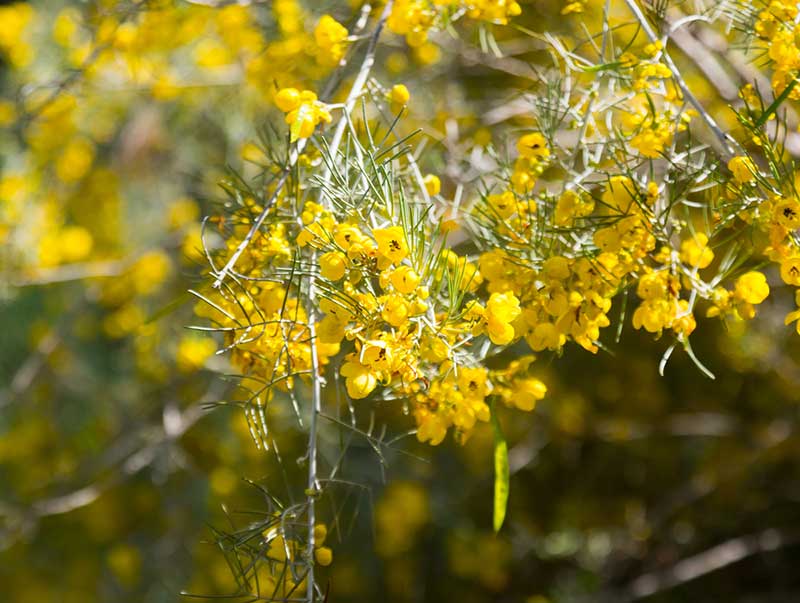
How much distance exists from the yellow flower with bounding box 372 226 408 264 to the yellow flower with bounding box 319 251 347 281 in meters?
0.04

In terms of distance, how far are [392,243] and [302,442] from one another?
2174 mm

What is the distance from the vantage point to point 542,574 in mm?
2684

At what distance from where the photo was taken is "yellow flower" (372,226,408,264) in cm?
77

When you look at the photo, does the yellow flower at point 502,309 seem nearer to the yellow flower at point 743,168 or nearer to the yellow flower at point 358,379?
the yellow flower at point 358,379

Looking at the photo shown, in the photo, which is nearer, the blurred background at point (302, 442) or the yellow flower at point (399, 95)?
the yellow flower at point (399, 95)

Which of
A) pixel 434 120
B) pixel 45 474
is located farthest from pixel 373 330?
pixel 45 474

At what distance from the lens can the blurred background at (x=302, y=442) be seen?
2.28 metres

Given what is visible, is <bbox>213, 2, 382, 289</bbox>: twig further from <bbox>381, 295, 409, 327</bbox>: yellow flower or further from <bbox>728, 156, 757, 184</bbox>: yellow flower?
<bbox>728, 156, 757, 184</bbox>: yellow flower

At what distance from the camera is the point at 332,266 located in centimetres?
78

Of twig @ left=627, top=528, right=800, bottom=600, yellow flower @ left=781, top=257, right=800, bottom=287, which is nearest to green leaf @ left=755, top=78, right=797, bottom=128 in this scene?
yellow flower @ left=781, top=257, right=800, bottom=287

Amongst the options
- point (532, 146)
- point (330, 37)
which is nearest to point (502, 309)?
point (532, 146)

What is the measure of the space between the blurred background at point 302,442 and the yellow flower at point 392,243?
125 cm

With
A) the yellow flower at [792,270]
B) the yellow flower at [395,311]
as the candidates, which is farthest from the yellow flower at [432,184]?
the yellow flower at [792,270]

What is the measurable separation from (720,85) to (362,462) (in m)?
1.66
